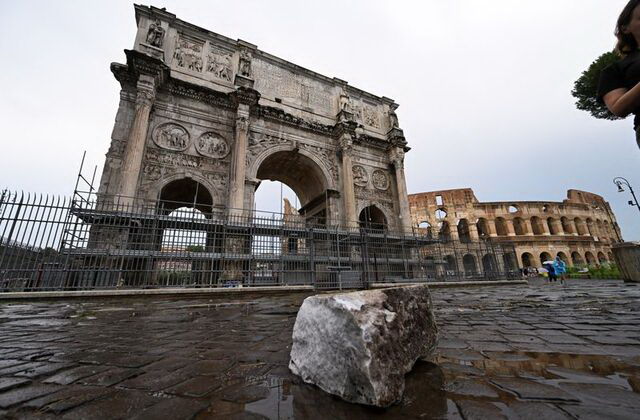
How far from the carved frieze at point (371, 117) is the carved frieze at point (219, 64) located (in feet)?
27.6

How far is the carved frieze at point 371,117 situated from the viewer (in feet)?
55.9

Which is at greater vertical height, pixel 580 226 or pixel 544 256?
pixel 580 226

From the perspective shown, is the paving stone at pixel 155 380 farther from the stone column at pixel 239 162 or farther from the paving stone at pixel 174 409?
the stone column at pixel 239 162

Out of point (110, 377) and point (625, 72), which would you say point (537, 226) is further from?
point (110, 377)

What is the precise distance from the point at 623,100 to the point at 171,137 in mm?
12595

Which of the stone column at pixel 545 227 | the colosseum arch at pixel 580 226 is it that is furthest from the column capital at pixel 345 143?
the colosseum arch at pixel 580 226

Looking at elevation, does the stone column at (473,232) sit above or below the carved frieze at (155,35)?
below

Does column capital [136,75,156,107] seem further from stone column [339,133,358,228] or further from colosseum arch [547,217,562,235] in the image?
colosseum arch [547,217,562,235]

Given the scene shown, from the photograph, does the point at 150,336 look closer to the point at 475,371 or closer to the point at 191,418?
the point at 191,418

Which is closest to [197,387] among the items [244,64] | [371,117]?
[244,64]

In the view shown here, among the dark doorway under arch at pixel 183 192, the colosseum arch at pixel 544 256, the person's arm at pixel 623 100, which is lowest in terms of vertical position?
the person's arm at pixel 623 100

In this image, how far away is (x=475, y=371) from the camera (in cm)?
125

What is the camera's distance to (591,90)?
48.7 ft

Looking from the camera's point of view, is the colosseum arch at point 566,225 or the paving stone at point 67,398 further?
the colosseum arch at point 566,225
